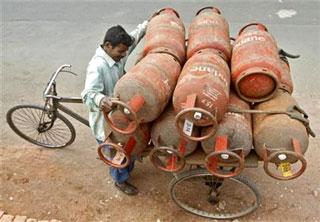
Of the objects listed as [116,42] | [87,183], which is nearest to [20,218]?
[87,183]

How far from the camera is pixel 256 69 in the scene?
308 cm

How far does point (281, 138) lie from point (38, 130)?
2896 millimetres

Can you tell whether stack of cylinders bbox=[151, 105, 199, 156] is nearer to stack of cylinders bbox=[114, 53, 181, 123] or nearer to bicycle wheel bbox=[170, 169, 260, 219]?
stack of cylinders bbox=[114, 53, 181, 123]

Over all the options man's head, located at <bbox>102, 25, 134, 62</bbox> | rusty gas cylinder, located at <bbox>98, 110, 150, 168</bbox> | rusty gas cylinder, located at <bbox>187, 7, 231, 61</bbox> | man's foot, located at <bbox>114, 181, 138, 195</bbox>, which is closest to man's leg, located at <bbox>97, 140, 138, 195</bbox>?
man's foot, located at <bbox>114, 181, 138, 195</bbox>

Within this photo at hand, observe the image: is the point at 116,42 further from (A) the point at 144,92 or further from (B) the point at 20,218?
Answer: (B) the point at 20,218

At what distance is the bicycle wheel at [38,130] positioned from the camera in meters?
4.78

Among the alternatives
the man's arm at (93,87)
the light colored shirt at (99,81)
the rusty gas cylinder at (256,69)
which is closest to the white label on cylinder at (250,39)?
the rusty gas cylinder at (256,69)

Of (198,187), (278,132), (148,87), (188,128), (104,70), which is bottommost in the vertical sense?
(198,187)

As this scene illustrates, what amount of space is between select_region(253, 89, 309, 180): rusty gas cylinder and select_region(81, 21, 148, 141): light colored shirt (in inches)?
52.3

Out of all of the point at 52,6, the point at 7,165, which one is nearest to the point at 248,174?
the point at 7,165

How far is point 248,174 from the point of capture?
451cm

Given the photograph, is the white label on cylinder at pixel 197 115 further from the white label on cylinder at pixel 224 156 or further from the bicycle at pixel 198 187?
the bicycle at pixel 198 187

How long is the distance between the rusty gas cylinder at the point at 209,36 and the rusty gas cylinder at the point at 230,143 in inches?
23.7

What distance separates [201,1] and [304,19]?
2004 mm
